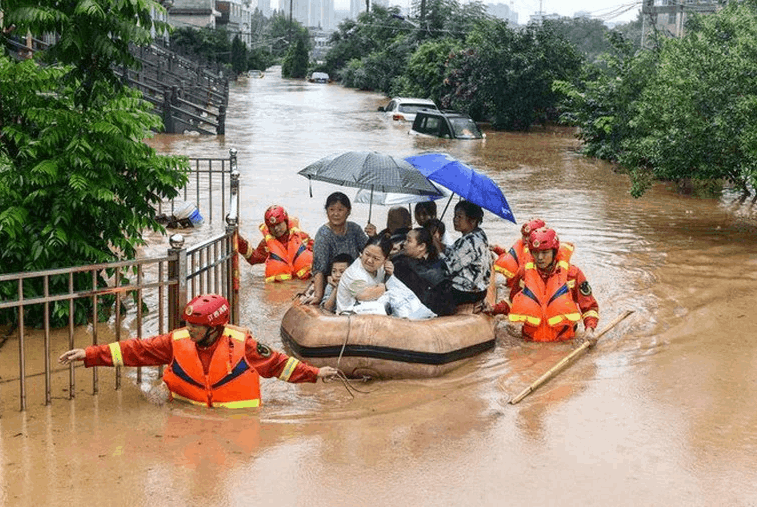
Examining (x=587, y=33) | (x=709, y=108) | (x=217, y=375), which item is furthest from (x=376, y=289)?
(x=587, y=33)

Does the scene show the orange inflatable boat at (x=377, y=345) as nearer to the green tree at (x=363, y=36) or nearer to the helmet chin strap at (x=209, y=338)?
the helmet chin strap at (x=209, y=338)

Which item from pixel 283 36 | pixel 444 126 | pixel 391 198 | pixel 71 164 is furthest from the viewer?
pixel 283 36

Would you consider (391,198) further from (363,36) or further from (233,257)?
(363,36)

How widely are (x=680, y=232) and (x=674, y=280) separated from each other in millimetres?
3836

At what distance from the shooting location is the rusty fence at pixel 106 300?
23.5 feet

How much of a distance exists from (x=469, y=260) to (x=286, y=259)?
131 inches

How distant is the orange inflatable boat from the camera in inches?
327

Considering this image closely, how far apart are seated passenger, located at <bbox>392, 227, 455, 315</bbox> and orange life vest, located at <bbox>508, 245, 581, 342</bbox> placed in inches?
30.8

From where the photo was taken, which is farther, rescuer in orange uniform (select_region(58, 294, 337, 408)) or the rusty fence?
the rusty fence

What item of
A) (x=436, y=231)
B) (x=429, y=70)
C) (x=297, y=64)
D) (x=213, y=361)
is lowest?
(x=213, y=361)

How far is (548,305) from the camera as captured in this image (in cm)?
961

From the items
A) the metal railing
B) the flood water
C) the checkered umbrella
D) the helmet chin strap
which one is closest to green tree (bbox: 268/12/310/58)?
the metal railing

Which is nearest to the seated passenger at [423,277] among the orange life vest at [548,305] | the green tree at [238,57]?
the orange life vest at [548,305]

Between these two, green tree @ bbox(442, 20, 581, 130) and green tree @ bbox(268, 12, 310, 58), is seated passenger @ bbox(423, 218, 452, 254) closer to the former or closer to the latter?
green tree @ bbox(442, 20, 581, 130)
